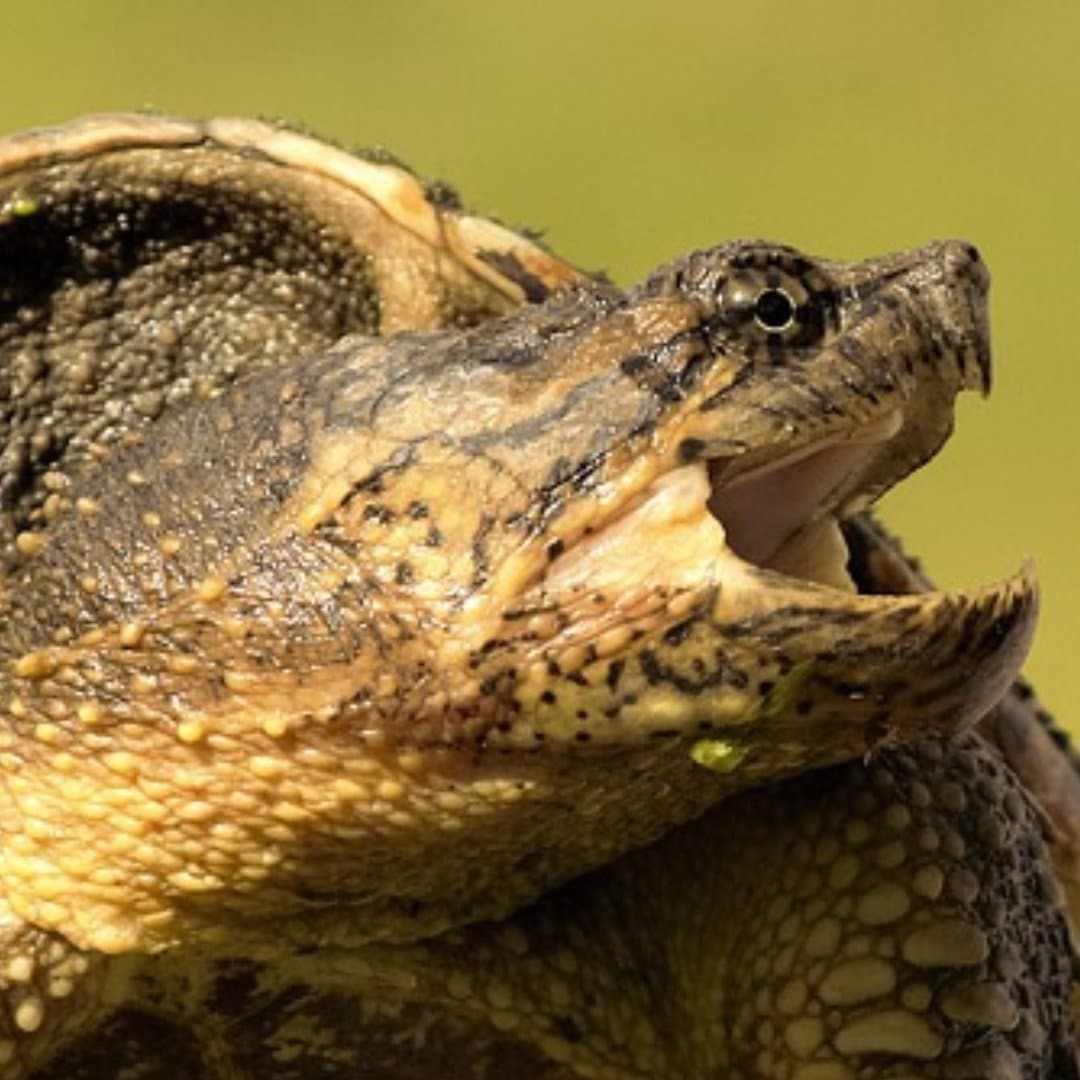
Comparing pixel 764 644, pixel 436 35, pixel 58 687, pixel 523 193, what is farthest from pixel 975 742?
pixel 436 35

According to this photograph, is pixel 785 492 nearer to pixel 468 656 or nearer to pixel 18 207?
pixel 468 656

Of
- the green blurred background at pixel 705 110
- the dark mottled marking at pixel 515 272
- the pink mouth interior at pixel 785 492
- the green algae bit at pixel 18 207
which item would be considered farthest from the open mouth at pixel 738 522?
the green blurred background at pixel 705 110

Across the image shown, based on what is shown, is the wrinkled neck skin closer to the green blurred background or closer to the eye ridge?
the eye ridge

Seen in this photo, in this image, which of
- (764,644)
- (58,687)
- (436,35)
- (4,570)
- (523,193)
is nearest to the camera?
(764,644)

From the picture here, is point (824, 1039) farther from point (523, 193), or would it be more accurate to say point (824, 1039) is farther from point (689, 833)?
point (523, 193)

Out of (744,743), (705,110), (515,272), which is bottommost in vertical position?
(744,743)

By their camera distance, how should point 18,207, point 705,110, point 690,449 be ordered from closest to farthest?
point 690,449
point 18,207
point 705,110

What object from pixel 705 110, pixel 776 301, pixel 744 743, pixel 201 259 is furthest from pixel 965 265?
pixel 705 110

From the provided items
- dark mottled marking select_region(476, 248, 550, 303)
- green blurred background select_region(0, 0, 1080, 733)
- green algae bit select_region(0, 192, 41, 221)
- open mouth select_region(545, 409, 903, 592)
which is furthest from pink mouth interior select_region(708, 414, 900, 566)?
green blurred background select_region(0, 0, 1080, 733)
